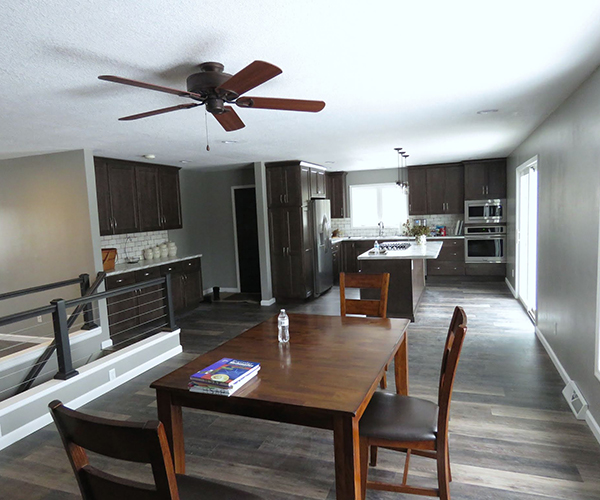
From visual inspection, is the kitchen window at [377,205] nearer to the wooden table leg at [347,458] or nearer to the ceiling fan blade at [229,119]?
the ceiling fan blade at [229,119]

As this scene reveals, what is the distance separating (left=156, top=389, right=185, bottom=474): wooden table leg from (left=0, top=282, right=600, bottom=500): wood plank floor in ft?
1.91

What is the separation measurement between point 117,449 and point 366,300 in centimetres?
230

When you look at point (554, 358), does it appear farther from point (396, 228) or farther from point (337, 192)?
point (337, 192)

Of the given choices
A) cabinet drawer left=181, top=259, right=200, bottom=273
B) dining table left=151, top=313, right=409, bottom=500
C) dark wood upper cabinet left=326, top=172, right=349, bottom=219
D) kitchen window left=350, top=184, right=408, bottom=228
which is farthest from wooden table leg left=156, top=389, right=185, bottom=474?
kitchen window left=350, top=184, right=408, bottom=228

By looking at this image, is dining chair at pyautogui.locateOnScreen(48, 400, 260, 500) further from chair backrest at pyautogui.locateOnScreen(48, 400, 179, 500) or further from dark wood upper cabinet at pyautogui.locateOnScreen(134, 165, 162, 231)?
dark wood upper cabinet at pyautogui.locateOnScreen(134, 165, 162, 231)

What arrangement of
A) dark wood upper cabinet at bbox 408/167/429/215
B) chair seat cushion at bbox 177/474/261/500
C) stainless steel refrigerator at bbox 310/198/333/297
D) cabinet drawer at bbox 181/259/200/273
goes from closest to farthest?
chair seat cushion at bbox 177/474/261/500 < cabinet drawer at bbox 181/259/200/273 < stainless steel refrigerator at bbox 310/198/333/297 < dark wood upper cabinet at bbox 408/167/429/215

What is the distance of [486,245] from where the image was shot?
8266 mm

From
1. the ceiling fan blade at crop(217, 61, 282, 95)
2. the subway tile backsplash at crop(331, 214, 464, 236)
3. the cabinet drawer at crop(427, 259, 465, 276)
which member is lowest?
the cabinet drawer at crop(427, 259, 465, 276)

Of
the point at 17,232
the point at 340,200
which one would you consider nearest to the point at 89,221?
the point at 17,232

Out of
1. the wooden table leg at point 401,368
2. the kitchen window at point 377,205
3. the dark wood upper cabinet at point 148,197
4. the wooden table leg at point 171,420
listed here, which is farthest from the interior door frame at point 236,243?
the wooden table leg at point 171,420

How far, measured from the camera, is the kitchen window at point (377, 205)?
9.44 meters

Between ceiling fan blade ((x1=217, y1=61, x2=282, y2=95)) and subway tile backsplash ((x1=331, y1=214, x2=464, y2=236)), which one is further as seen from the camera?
subway tile backsplash ((x1=331, y1=214, x2=464, y2=236))

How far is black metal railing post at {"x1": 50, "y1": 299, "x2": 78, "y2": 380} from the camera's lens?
3340 millimetres

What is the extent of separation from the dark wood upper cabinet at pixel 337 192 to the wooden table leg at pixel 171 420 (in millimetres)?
7834
